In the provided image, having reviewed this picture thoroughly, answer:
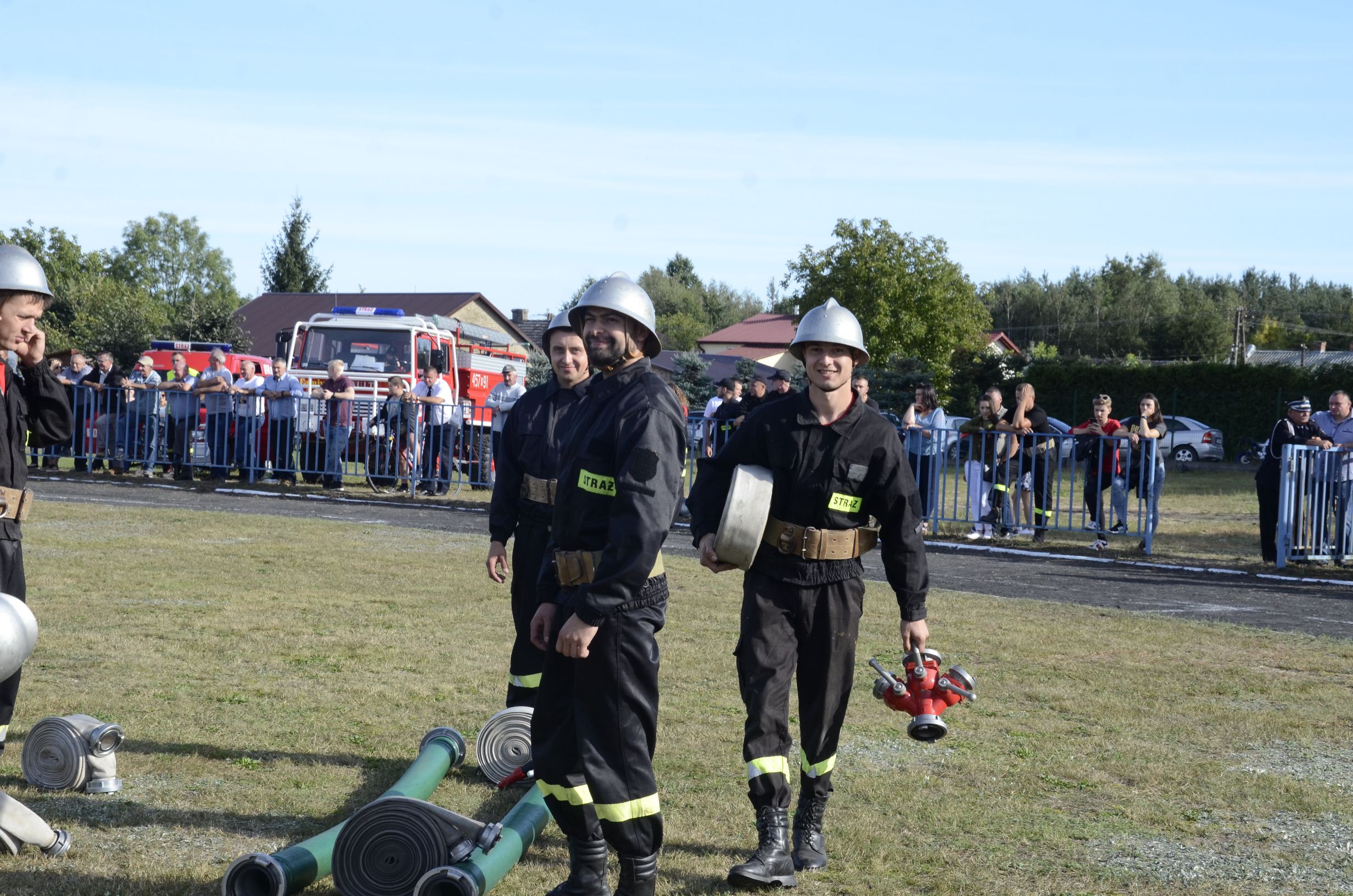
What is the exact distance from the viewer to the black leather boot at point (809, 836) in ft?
15.5

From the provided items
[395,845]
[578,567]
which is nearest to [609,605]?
[578,567]

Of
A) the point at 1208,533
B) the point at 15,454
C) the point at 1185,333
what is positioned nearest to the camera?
the point at 15,454

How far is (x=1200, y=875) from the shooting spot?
4684mm

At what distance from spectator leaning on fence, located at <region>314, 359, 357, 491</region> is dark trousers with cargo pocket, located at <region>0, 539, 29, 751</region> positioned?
14135 mm

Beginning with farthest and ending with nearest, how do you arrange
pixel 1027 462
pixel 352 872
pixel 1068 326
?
pixel 1068 326, pixel 1027 462, pixel 352 872

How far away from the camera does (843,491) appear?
15.6ft

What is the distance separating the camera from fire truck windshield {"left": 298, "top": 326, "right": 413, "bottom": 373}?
2186 centimetres

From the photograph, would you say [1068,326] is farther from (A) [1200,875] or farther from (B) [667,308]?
(A) [1200,875]

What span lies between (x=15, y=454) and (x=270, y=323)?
65.7 meters

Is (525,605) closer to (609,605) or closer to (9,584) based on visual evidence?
(609,605)

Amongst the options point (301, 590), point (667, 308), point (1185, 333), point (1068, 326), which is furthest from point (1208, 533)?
point (667, 308)

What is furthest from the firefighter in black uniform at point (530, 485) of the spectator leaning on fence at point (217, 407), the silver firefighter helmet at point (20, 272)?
the spectator leaning on fence at point (217, 407)

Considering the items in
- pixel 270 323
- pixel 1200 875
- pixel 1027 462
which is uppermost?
pixel 270 323

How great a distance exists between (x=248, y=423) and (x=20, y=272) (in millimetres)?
15133
